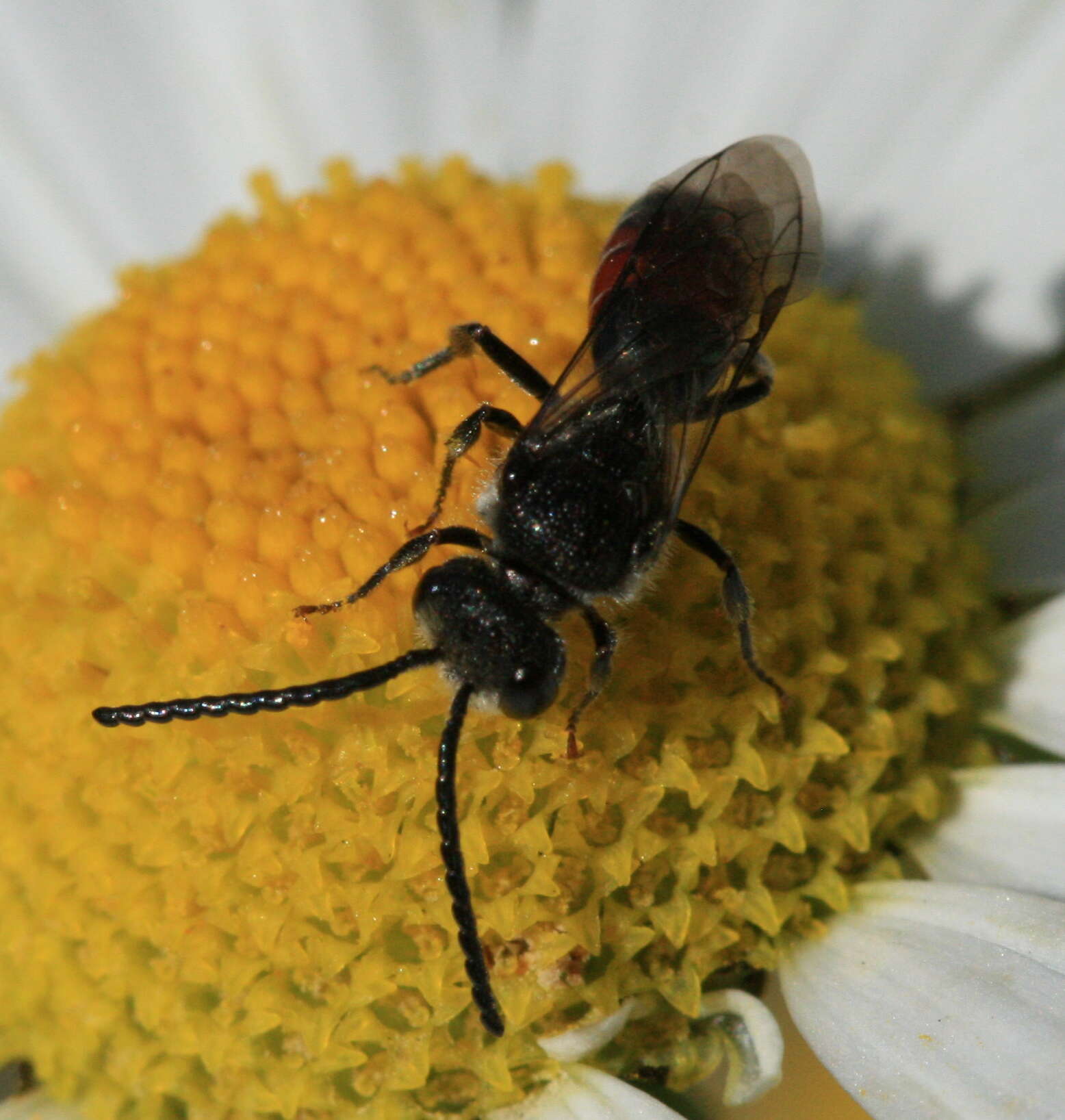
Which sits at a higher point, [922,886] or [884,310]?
[884,310]

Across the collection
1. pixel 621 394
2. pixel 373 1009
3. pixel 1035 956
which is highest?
pixel 621 394

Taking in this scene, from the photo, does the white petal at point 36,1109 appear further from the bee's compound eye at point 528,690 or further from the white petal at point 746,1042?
the bee's compound eye at point 528,690

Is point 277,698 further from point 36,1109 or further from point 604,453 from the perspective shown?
point 36,1109

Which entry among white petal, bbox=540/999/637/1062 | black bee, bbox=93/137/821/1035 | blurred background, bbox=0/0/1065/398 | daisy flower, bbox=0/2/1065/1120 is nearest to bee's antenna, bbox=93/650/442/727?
black bee, bbox=93/137/821/1035

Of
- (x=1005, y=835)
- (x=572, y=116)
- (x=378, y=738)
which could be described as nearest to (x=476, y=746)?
(x=378, y=738)

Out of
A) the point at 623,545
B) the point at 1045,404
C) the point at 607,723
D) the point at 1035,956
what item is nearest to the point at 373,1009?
the point at 607,723

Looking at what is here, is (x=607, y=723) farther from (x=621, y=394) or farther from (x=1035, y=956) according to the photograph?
(x=1035, y=956)

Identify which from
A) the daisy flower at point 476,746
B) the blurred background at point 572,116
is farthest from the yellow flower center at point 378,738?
the blurred background at point 572,116
